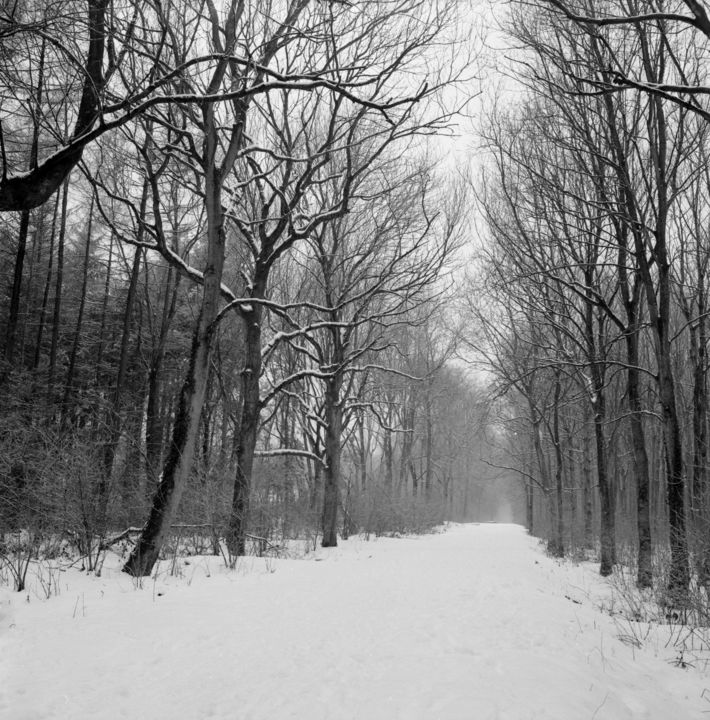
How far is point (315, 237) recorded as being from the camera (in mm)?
12852

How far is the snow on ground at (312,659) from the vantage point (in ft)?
7.86

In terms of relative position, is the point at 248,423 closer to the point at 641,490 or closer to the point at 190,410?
the point at 190,410

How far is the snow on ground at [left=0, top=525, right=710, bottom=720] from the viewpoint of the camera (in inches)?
94.3

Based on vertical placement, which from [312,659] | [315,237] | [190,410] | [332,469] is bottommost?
[312,659]

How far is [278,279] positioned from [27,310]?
9.06 meters

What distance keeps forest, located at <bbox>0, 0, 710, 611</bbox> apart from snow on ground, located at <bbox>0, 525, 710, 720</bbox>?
4.34 feet

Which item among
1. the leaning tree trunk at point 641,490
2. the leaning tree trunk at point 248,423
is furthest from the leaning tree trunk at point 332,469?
the leaning tree trunk at point 641,490

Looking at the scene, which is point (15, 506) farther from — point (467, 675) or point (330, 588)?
point (467, 675)

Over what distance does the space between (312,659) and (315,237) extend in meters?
11.1

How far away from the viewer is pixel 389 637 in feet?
12.1

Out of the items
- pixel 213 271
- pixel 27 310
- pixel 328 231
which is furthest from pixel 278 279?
pixel 213 271

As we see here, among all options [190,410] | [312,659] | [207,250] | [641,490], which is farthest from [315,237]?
[312,659]

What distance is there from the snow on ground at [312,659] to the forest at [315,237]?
132cm

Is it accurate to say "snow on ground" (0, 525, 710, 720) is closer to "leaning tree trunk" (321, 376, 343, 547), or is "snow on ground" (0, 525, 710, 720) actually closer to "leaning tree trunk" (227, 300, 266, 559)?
"leaning tree trunk" (227, 300, 266, 559)
